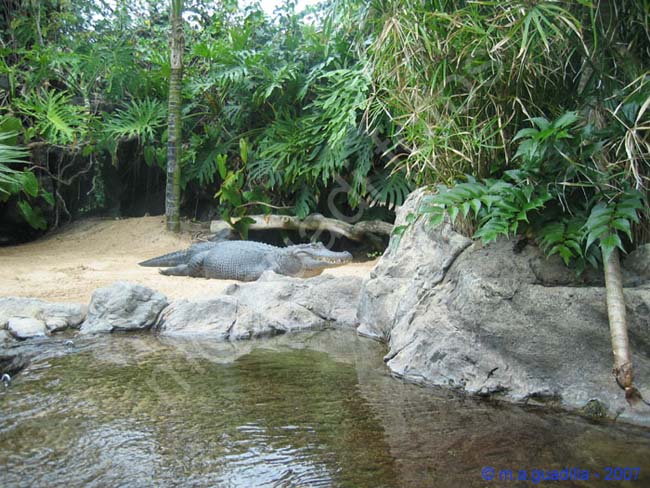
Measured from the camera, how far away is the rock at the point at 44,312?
415 cm

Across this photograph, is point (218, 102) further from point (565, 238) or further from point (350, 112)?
point (565, 238)

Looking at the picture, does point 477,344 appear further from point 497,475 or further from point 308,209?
point 308,209

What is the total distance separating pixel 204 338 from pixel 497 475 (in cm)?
266

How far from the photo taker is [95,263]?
6.73m

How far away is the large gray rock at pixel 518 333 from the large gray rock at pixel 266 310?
3.92 ft

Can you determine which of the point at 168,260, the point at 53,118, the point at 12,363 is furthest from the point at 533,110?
the point at 53,118

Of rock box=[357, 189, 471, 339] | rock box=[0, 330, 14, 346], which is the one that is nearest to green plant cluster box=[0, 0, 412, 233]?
rock box=[357, 189, 471, 339]

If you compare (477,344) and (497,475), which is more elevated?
(477,344)

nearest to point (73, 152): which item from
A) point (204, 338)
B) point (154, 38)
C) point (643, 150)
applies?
point (154, 38)

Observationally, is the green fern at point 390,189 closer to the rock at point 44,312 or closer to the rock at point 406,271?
the rock at point 406,271

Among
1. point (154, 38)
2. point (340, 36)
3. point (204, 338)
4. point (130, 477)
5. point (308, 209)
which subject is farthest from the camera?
point (154, 38)

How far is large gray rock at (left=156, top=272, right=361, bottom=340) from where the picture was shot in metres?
4.36

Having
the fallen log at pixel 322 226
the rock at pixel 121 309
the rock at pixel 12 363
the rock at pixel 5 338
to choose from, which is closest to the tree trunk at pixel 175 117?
the fallen log at pixel 322 226

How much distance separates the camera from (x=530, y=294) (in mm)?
3053
